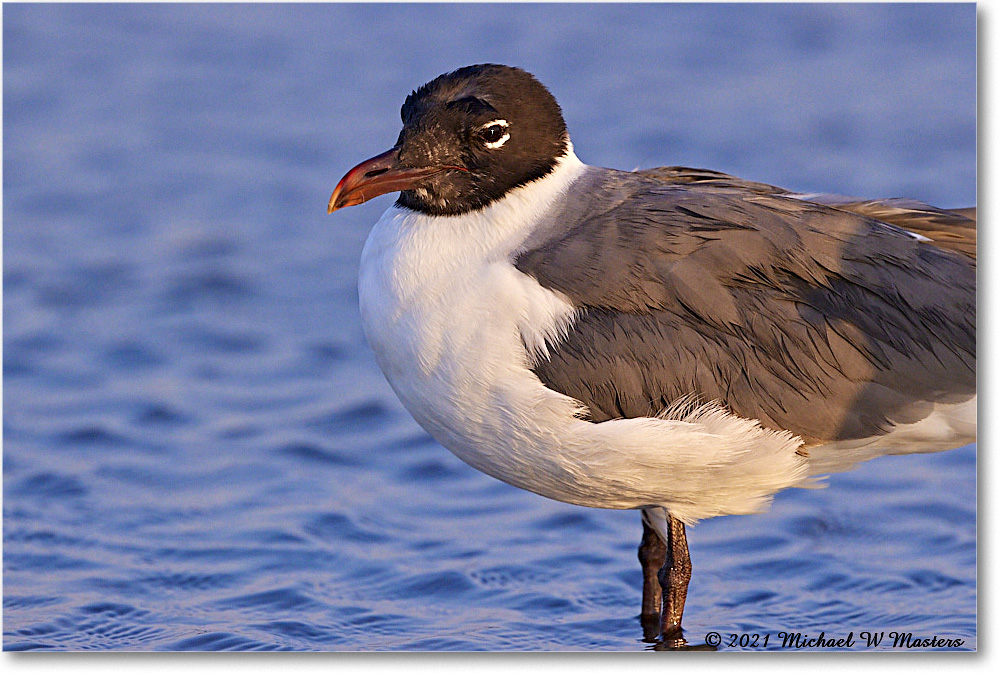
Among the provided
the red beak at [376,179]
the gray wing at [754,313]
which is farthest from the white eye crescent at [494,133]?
the gray wing at [754,313]

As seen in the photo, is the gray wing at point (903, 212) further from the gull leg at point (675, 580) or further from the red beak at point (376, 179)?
the gull leg at point (675, 580)

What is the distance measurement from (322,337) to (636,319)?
3421 millimetres

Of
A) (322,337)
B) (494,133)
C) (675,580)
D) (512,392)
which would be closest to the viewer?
(512,392)

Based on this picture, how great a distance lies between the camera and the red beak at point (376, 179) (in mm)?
4777

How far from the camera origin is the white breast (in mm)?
4598

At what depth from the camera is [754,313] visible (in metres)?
4.71

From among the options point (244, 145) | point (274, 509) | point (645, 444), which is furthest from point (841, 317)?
point (244, 145)

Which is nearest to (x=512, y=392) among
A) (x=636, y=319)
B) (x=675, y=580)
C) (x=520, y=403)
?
(x=520, y=403)

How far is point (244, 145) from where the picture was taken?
9.55m

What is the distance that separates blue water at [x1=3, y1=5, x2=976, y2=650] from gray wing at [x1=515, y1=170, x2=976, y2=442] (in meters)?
0.95

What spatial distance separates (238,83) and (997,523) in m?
6.53

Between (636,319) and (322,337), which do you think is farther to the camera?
(322,337)

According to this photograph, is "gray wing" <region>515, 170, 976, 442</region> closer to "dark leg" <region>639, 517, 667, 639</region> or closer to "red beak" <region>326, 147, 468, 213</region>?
"red beak" <region>326, 147, 468, 213</region>

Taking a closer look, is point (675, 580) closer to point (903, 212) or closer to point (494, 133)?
point (903, 212)
